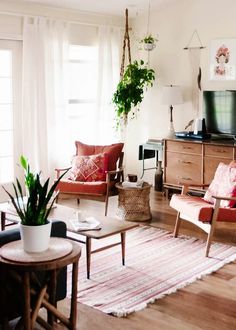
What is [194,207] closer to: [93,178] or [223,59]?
[93,178]

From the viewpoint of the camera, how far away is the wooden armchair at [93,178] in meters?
6.02

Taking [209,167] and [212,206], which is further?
[209,167]

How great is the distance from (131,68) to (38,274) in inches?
181

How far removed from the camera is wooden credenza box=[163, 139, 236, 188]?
6562 mm

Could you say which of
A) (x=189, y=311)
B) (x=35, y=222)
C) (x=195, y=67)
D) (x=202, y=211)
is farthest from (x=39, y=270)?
(x=195, y=67)

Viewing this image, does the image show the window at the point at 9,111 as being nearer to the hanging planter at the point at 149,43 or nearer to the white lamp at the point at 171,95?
the hanging planter at the point at 149,43

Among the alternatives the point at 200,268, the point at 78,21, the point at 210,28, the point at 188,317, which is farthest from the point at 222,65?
the point at 188,317

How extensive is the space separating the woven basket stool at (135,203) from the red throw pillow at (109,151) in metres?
0.54

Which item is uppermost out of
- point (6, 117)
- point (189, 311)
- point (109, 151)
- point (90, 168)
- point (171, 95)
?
point (171, 95)

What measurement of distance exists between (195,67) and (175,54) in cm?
39

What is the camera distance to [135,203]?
5.93 meters

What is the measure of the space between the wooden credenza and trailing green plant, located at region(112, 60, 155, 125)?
75 centimetres

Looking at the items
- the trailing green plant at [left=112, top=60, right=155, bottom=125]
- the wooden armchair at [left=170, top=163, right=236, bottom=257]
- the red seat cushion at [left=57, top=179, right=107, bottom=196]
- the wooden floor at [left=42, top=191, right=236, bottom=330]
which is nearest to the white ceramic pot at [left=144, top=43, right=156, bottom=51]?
the trailing green plant at [left=112, top=60, right=155, bottom=125]

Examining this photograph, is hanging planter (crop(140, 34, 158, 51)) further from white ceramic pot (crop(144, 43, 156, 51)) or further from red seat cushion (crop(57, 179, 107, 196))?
red seat cushion (crop(57, 179, 107, 196))
